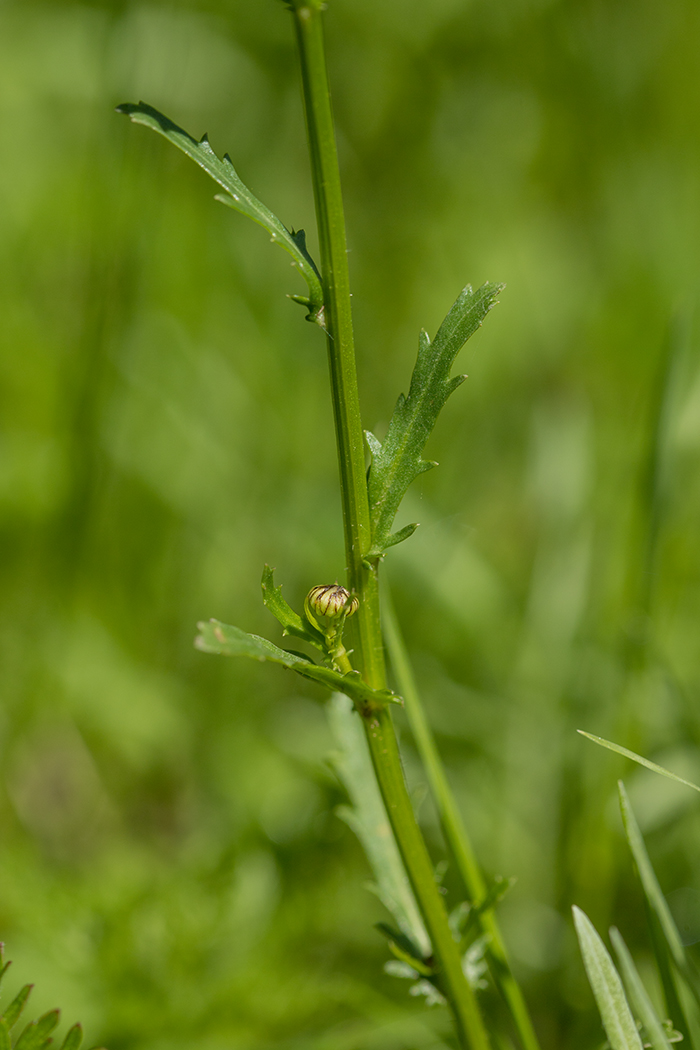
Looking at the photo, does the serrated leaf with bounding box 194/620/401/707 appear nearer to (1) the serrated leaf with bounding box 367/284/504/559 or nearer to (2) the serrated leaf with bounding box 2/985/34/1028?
(1) the serrated leaf with bounding box 367/284/504/559

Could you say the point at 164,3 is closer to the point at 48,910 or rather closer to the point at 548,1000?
the point at 48,910

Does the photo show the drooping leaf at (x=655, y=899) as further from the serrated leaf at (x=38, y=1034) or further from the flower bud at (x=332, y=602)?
the serrated leaf at (x=38, y=1034)

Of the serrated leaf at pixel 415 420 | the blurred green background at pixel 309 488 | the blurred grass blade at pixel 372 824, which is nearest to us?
the serrated leaf at pixel 415 420

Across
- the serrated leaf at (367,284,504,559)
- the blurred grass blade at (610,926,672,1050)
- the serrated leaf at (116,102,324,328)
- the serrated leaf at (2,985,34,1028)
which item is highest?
the serrated leaf at (116,102,324,328)

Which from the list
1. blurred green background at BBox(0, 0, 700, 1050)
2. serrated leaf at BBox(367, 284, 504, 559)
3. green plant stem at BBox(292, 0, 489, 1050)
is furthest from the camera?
blurred green background at BBox(0, 0, 700, 1050)

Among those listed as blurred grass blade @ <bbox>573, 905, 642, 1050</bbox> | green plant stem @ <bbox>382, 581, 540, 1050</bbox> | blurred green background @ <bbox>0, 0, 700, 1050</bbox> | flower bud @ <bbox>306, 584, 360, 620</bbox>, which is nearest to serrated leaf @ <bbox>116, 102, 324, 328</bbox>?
flower bud @ <bbox>306, 584, 360, 620</bbox>

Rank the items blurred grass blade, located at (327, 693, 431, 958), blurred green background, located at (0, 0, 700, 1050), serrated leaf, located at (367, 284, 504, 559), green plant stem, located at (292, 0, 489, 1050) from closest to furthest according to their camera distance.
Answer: green plant stem, located at (292, 0, 489, 1050) → serrated leaf, located at (367, 284, 504, 559) → blurred grass blade, located at (327, 693, 431, 958) → blurred green background, located at (0, 0, 700, 1050)

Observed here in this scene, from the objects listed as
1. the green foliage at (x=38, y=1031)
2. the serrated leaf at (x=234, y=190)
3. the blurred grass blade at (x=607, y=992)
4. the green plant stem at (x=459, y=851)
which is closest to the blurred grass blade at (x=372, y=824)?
the green plant stem at (x=459, y=851)

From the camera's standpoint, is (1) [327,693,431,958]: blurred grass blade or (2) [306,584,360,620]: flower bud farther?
(1) [327,693,431,958]: blurred grass blade
